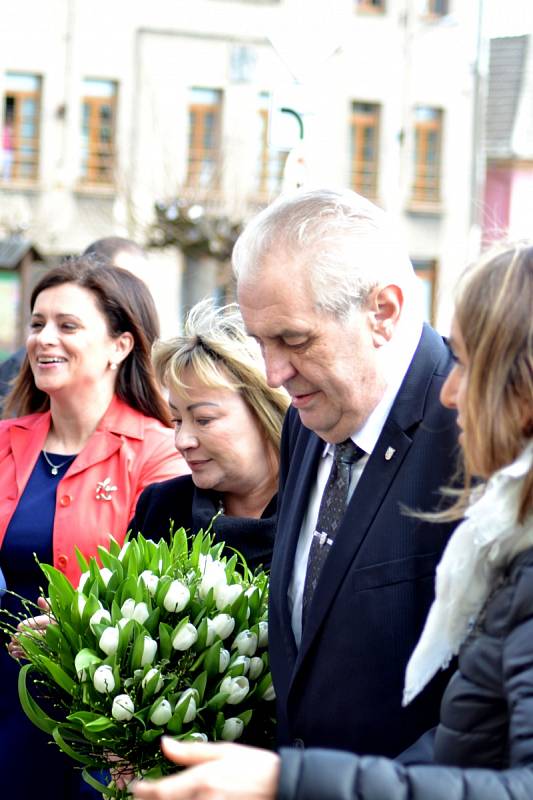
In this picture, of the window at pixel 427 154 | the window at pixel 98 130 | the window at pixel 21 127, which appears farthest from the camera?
the window at pixel 427 154

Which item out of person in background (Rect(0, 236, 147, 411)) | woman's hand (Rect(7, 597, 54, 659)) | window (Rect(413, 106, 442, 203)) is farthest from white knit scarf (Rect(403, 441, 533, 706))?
window (Rect(413, 106, 442, 203))

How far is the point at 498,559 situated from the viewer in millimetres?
2061

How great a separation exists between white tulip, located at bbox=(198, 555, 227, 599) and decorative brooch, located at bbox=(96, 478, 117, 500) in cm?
140

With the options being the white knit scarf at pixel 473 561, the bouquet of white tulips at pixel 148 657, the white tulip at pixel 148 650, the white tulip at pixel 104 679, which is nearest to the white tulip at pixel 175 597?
the bouquet of white tulips at pixel 148 657

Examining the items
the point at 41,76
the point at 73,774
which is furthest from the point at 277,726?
the point at 41,76

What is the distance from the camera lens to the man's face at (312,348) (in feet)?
9.09

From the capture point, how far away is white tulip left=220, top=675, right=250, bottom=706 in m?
2.89

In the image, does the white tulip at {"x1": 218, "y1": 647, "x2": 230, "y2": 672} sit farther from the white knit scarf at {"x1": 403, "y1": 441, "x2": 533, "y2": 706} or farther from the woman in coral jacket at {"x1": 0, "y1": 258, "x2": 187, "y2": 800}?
the woman in coral jacket at {"x1": 0, "y1": 258, "x2": 187, "y2": 800}

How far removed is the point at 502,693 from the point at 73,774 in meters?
2.68

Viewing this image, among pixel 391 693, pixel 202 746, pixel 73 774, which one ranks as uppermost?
pixel 202 746

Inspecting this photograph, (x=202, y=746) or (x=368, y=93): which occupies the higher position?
(x=368, y=93)

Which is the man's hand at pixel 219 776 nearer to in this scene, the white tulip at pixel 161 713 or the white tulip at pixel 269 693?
the white tulip at pixel 161 713

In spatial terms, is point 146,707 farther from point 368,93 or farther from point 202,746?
point 368,93

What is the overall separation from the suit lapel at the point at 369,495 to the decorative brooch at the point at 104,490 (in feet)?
5.91
